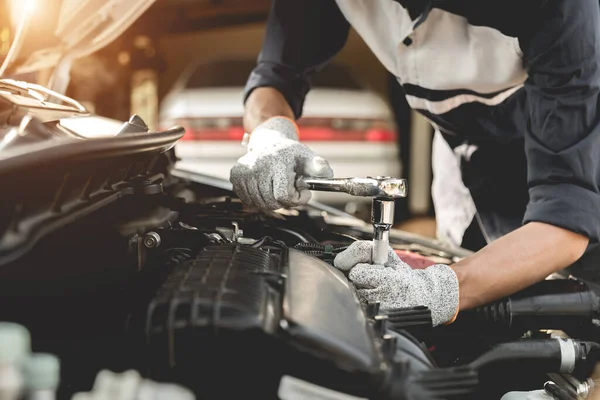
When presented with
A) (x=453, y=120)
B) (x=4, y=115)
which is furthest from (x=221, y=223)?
(x=453, y=120)

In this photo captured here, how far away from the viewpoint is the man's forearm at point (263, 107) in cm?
170

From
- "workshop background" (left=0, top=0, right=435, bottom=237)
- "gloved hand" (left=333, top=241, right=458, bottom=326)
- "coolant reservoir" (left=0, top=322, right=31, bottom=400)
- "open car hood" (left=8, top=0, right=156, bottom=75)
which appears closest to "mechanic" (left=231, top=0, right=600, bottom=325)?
"gloved hand" (left=333, top=241, right=458, bottom=326)

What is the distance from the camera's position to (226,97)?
14.0ft

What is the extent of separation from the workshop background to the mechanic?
0.64 meters

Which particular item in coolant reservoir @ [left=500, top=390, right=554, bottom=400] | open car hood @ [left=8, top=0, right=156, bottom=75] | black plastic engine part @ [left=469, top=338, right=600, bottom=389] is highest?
open car hood @ [left=8, top=0, right=156, bottom=75]

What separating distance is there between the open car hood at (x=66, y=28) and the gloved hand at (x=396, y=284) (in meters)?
0.70

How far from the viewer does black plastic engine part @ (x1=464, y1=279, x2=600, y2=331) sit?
1142 mm

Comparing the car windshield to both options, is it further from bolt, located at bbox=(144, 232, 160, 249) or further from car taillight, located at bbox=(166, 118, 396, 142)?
bolt, located at bbox=(144, 232, 160, 249)

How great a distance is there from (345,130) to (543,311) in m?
3.25

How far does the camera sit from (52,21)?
121cm

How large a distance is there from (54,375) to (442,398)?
44cm

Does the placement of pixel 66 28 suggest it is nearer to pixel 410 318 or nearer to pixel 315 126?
pixel 410 318

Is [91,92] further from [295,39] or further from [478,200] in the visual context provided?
[478,200]

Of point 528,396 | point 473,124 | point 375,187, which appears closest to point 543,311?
point 528,396
